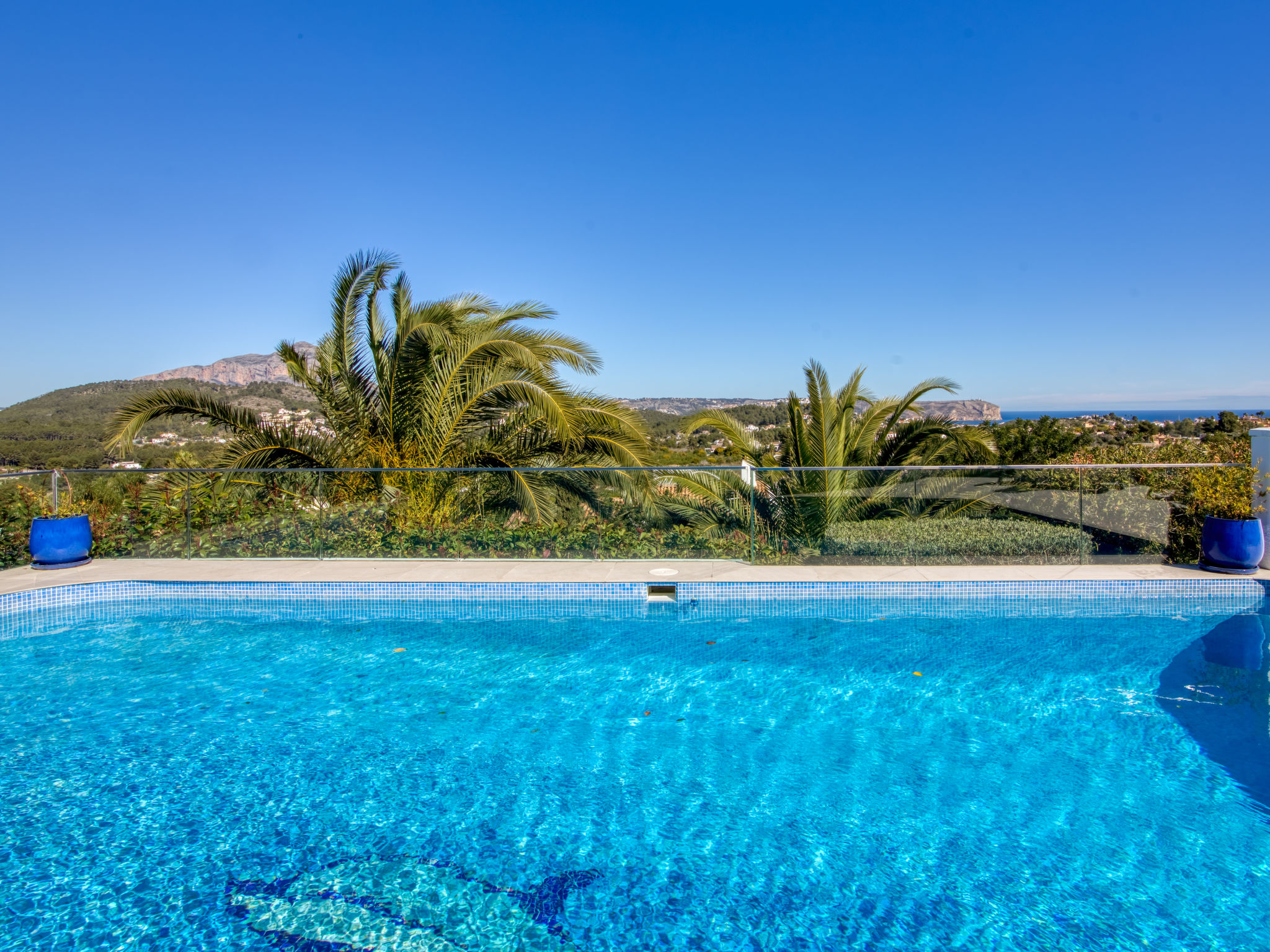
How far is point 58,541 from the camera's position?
7.57m

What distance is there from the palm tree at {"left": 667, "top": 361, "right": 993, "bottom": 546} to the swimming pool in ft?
3.76

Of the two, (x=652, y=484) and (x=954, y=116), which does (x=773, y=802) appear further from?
(x=954, y=116)

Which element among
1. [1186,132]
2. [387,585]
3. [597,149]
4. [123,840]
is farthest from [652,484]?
[1186,132]

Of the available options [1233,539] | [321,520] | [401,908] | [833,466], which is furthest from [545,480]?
[1233,539]

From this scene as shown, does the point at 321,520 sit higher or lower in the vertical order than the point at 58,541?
higher

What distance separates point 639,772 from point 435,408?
589cm

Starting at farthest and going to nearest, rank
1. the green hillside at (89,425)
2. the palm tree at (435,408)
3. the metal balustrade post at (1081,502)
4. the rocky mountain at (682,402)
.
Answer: the rocky mountain at (682,402) < the green hillside at (89,425) < the palm tree at (435,408) < the metal balustrade post at (1081,502)

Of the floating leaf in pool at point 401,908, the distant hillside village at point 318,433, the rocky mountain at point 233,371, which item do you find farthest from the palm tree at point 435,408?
the rocky mountain at point 233,371

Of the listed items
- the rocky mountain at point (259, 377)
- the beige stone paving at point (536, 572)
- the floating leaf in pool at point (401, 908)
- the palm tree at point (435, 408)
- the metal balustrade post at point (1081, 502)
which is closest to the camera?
the floating leaf in pool at point (401, 908)

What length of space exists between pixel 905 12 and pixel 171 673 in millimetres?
14882

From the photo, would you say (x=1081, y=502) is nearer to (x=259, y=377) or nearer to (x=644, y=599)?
(x=644, y=599)

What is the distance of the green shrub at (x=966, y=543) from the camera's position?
7.50m

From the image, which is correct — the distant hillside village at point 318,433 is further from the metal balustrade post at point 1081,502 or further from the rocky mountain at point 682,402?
the rocky mountain at point 682,402

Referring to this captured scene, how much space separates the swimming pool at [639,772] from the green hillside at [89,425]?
12.2 ft
